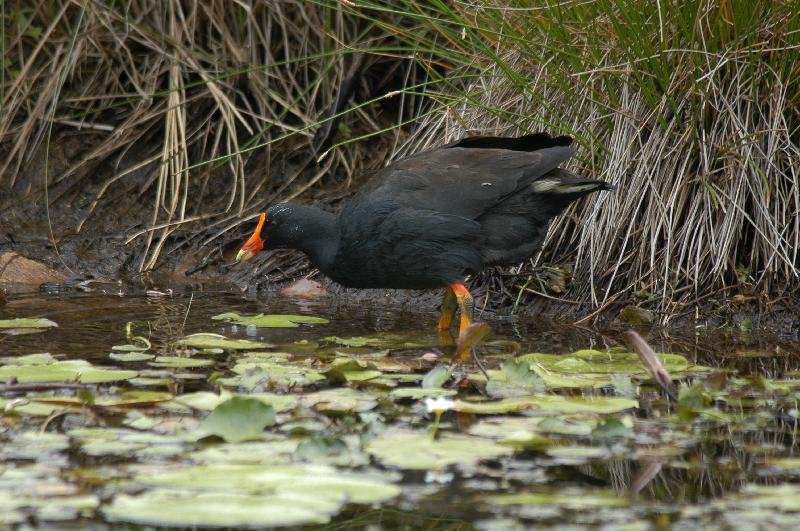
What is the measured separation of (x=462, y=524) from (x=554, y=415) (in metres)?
0.93

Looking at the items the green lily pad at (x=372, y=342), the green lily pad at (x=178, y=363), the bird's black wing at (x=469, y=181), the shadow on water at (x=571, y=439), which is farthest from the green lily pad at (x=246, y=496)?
the bird's black wing at (x=469, y=181)

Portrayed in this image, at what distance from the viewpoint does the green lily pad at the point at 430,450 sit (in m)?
2.77

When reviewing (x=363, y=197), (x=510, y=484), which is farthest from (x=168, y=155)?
(x=510, y=484)

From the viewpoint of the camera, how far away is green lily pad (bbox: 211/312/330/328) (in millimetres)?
4750

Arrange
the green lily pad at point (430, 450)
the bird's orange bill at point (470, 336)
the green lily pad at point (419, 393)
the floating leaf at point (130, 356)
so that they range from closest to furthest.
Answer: the green lily pad at point (430, 450)
the green lily pad at point (419, 393)
the bird's orange bill at point (470, 336)
the floating leaf at point (130, 356)

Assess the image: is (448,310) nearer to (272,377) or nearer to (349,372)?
(349,372)

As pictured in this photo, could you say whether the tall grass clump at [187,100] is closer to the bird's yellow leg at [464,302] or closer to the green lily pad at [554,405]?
the bird's yellow leg at [464,302]

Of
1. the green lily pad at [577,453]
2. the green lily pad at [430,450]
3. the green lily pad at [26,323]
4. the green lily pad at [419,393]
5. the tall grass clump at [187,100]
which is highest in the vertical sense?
the tall grass clump at [187,100]

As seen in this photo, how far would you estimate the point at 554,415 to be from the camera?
330cm

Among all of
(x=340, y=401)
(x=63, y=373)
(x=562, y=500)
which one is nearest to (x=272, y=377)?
(x=340, y=401)

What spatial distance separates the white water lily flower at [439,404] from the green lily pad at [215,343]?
1.18 m

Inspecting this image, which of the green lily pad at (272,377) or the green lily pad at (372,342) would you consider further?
the green lily pad at (372,342)

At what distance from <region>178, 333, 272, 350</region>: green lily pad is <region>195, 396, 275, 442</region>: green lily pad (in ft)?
4.18

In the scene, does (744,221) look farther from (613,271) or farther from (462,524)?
(462,524)
